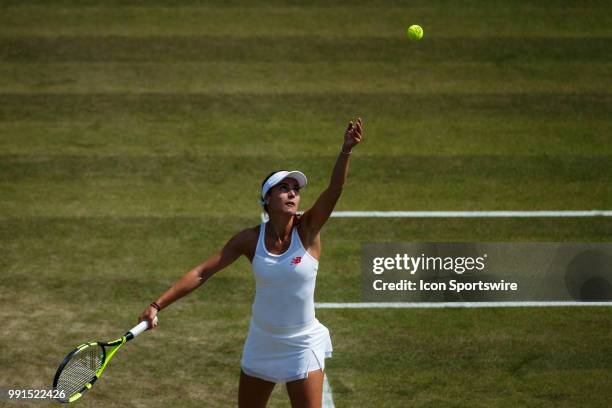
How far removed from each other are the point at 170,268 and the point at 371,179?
3114 millimetres

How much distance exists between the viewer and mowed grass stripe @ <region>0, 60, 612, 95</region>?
593 inches

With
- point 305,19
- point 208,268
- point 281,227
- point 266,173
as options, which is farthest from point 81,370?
point 305,19

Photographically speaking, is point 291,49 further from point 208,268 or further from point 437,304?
point 208,268

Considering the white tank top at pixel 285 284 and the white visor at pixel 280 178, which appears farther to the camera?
the white visor at pixel 280 178

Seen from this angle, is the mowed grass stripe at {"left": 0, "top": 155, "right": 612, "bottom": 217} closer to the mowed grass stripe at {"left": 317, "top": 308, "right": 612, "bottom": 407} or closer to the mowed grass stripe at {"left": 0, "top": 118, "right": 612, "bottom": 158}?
the mowed grass stripe at {"left": 0, "top": 118, "right": 612, "bottom": 158}

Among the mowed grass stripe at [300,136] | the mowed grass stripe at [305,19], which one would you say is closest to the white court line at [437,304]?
the mowed grass stripe at [300,136]

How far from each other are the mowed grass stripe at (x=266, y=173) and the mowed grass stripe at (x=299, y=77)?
5.81 ft

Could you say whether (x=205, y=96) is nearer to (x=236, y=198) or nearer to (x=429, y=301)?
(x=236, y=198)

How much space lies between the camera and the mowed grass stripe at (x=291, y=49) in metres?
15.7

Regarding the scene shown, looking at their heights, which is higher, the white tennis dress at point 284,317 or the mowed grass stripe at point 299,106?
the mowed grass stripe at point 299,106

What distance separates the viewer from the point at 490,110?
48.3 ft

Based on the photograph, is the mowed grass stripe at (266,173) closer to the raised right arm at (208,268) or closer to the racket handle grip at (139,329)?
the raised right arm at (208,268)

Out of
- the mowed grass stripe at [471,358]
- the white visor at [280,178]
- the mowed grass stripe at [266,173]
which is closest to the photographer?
the white visor at [280,178]

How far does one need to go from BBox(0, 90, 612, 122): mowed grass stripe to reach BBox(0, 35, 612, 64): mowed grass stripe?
0.95 meters
